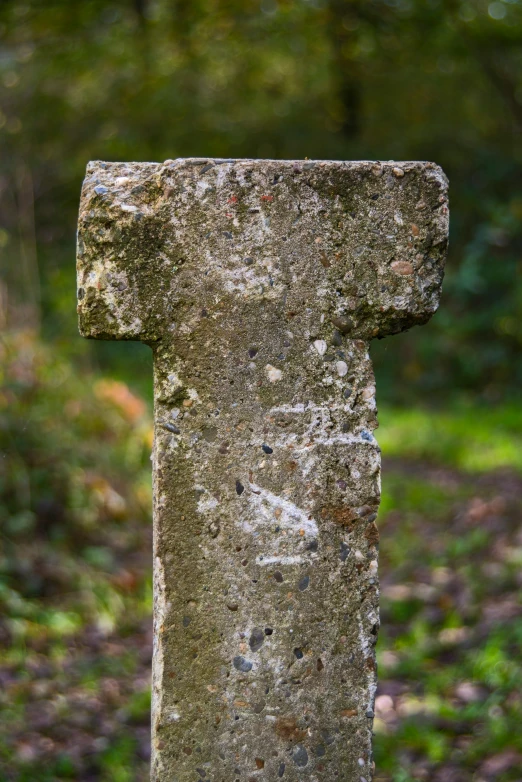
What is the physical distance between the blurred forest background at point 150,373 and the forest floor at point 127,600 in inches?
0.5

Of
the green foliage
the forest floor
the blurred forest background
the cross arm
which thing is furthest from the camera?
the green foliage

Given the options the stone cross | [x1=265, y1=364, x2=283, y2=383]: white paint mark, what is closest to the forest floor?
the stone cross

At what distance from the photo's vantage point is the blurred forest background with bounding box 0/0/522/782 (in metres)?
3.06

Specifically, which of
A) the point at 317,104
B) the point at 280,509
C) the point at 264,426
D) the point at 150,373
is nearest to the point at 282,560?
the point at 280,509

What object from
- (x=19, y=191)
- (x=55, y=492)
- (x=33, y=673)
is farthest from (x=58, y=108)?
(x=33, y=673)

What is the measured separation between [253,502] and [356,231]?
0.55 m

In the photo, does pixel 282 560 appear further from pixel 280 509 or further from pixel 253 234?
pixel 253 234

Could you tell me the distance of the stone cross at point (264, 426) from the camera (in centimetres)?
141

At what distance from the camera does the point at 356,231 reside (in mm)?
1449

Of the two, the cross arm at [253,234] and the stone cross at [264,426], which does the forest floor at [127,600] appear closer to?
the stone cross at [264,426]

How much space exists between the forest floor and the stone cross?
1349mm

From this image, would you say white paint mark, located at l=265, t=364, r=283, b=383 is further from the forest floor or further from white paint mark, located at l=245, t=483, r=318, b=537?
the forest floor

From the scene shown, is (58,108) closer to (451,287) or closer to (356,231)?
(451,287)

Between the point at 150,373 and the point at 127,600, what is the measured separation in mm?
1923
